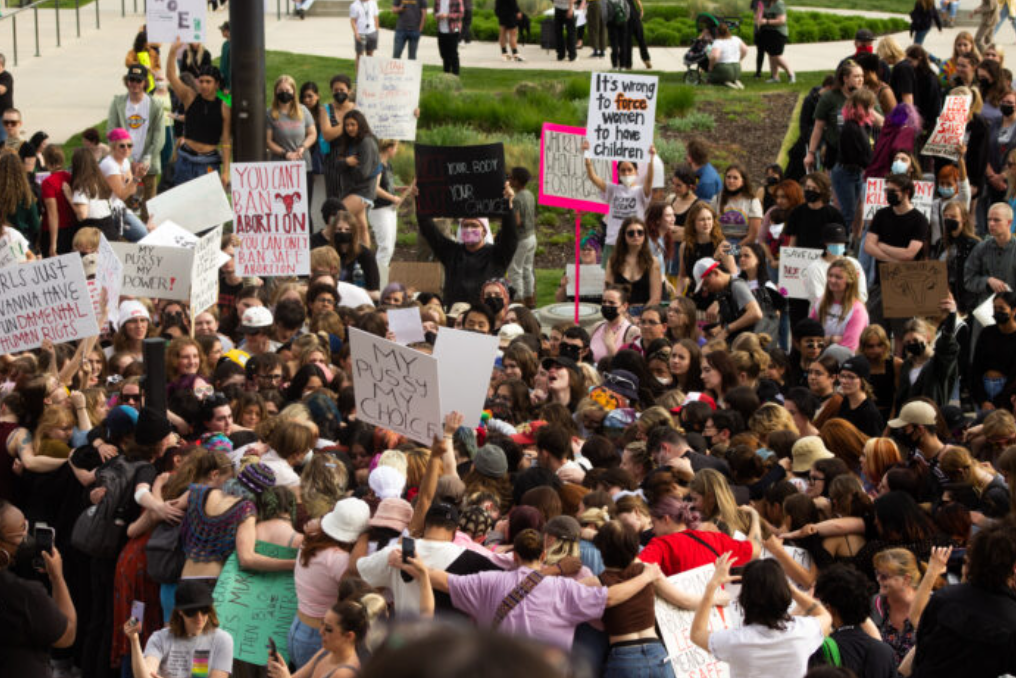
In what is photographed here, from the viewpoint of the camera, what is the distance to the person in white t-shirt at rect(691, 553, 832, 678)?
5.80m

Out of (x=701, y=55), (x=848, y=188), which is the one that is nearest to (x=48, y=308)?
(x=848, y=188)

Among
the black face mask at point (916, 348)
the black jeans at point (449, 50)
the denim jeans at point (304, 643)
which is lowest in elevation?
the denim jeans at point (304, 643)

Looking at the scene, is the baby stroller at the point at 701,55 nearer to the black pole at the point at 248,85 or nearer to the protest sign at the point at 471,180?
the black pole at the point at 248,85

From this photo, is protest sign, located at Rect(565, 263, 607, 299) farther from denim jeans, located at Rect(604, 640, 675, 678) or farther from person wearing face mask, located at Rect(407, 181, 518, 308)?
denim jeans, located at Rect(604, 640, 675, 678)

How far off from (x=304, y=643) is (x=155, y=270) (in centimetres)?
567

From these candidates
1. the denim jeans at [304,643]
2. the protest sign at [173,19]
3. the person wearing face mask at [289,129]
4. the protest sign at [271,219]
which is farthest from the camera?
the protest sign at [173,19]

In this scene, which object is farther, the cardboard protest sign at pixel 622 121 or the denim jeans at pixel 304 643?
the cardboard protest sign at pixel 622 121

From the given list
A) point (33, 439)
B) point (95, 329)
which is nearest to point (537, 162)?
point (95, 329)

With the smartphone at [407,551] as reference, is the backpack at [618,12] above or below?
above

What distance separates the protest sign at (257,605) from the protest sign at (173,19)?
10849 millimetres

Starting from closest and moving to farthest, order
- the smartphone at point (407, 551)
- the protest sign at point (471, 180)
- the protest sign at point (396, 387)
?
the smartphone at point (407, 551), the protest sign at point (396, 387), the protest sign at point (471, 180)

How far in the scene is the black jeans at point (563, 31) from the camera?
27.2 meters

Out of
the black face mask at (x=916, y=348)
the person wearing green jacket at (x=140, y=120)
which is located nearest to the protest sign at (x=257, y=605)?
the black face mask at (x=916, y=348)

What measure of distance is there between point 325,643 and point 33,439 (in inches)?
127
